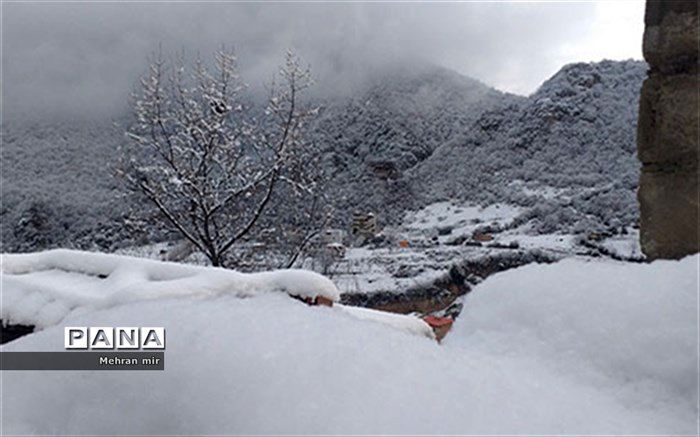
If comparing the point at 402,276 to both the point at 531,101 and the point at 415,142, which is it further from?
the point at 531,101

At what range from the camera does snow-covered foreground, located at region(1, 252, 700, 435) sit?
143 cm

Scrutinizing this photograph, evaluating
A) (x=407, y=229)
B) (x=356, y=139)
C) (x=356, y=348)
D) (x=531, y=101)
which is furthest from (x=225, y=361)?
(x=531, y=101)

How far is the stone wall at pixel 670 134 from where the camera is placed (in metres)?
2.49

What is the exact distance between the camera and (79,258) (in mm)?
3453

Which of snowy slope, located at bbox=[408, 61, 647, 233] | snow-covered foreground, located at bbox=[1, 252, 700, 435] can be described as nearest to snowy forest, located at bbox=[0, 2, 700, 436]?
snow-covered foreground, located at bbox=[1, 252, 700, 435]

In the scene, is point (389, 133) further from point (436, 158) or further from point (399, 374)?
point (399, 374)

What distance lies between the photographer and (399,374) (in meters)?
1.55
